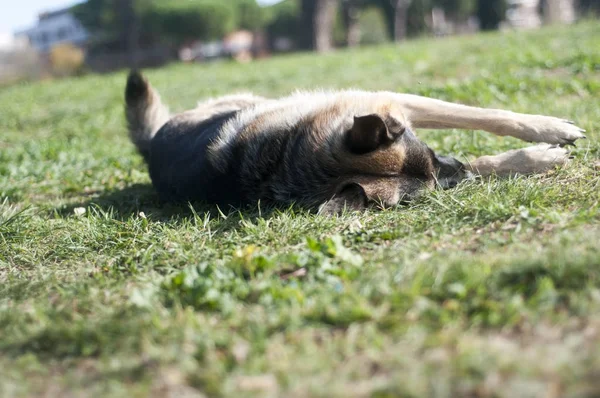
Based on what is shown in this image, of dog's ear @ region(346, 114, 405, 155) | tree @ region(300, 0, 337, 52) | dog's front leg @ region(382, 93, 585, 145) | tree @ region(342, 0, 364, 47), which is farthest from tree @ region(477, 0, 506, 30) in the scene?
dog's ear @ region(346, 114, 405, 155)

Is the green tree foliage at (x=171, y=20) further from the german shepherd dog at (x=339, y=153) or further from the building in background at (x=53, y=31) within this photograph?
the building in background at (x=53, y=31)

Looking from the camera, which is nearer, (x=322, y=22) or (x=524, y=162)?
(x=524, y=162)

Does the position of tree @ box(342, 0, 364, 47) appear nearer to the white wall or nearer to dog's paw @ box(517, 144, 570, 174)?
dog's paw @ box(517, 144, 570, 174)

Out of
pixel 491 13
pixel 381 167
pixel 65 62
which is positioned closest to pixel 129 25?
pixel 65 62

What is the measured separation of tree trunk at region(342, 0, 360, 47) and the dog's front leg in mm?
44397

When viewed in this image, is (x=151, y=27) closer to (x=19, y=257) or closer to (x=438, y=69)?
→ (x=438, y=69)

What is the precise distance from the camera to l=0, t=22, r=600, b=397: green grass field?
7.32ft

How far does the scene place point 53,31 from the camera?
94.1 m

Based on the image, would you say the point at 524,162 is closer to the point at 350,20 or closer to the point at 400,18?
the point at 350,20

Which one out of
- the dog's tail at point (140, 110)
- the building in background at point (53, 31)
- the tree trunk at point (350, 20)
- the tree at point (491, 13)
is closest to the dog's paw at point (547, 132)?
the dog's tail at point (140, 110)

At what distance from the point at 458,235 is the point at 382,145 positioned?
0.98 meters

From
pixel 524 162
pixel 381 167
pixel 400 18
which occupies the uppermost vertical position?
pixel 400 18

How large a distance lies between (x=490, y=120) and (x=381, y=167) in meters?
1.07

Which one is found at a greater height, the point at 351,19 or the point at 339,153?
the point at 351,19
